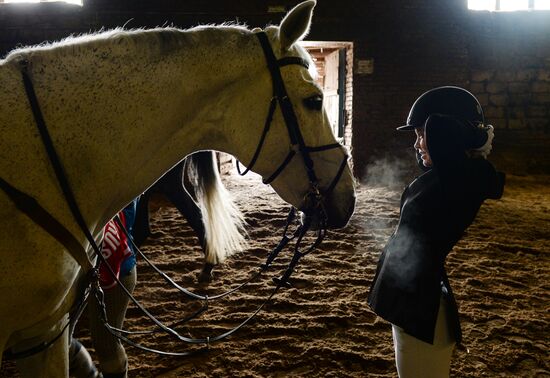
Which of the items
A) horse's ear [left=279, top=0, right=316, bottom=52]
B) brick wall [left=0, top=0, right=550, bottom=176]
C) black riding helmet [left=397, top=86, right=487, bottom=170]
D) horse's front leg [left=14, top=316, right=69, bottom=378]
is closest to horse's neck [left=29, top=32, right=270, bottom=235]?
horse's ear [left=279, top=0, right=316, bottom=52]

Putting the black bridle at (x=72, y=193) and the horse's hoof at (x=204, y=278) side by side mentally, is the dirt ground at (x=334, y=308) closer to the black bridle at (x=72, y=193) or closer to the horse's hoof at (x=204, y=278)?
the horse's hoof at (x=204, y=278)

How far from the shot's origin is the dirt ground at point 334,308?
8.32 ft

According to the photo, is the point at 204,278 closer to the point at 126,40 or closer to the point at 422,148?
the point at 422,148

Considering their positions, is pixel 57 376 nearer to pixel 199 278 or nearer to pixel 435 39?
pixel 199 278

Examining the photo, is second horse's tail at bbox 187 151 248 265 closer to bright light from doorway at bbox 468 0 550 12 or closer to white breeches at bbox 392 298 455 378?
white breeches at bbox 392 298 455 378

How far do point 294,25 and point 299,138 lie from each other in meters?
0.40

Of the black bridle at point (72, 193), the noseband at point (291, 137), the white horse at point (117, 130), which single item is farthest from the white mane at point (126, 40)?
the noseband at point (291, 137)

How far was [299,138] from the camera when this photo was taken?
4.57ft

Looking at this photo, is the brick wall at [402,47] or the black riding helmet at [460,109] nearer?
the black riding helmet at [460,109]

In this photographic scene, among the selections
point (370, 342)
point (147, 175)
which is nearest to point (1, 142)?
point (147, 175)

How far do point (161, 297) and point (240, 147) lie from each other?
8.57 feet

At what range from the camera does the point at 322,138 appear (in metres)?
1.44

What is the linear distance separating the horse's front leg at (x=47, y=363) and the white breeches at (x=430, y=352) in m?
1.40

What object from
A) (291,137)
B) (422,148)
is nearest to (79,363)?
(291,137)
